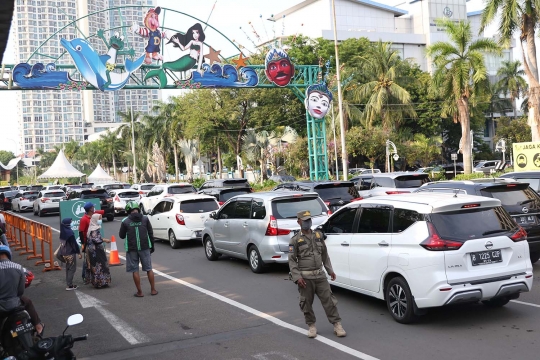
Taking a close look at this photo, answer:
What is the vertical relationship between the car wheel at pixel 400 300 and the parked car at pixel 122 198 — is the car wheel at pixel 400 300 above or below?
below

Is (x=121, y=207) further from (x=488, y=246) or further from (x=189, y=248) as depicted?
(x=488, y=246)

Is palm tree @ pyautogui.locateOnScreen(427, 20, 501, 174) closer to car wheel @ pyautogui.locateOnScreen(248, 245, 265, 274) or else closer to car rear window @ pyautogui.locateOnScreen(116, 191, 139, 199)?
car rear window @ pyautogui.locateOnScreen(116, 191, 139, 199)

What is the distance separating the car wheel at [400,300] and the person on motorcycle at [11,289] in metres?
4.40

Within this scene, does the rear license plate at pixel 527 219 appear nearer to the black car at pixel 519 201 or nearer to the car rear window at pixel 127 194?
the black car at pixel 519 201

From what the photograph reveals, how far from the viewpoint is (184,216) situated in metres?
17.0

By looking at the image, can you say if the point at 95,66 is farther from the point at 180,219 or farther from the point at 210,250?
the point at 210,250

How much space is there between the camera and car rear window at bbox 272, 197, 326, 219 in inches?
476

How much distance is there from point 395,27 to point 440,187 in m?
86.3

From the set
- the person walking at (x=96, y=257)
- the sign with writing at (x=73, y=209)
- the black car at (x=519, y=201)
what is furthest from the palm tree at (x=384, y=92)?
the person walking at (x=96, y=257)

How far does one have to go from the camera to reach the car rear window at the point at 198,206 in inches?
676

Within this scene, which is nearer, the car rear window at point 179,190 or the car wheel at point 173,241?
the car wheel at point 173,241

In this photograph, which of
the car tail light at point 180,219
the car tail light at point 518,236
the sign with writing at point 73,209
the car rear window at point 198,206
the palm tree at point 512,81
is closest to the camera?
the car tail light at point 518,236

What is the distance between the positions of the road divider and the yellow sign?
20.5 m

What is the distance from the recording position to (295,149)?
49.0 meters
